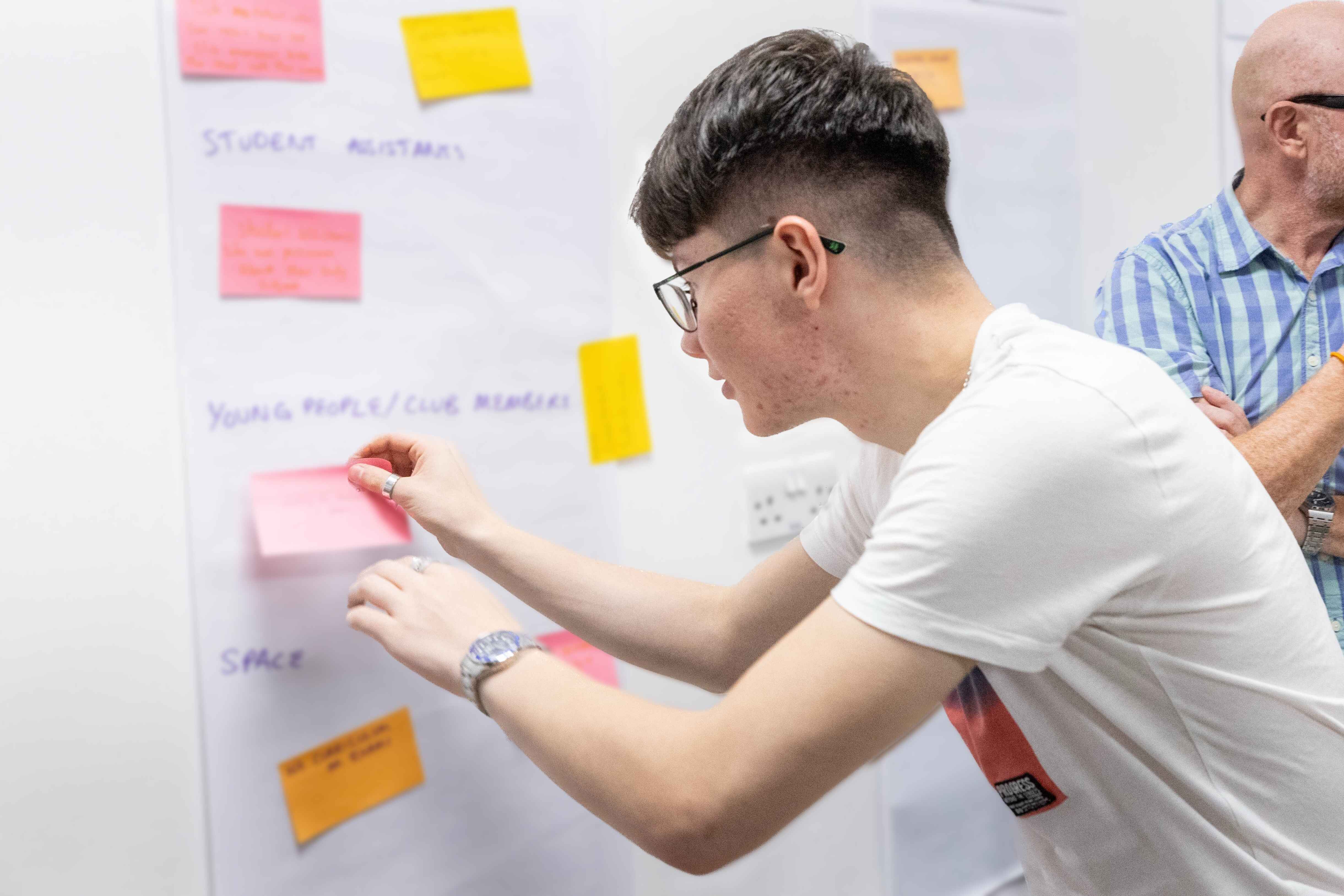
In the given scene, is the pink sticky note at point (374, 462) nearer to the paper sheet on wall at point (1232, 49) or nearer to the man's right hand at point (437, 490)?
the man's right hand at point (437, 490)

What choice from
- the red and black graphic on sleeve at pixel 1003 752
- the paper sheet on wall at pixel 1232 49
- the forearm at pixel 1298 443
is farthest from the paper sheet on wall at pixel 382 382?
the paper sheet on wall at pixel 1232 49

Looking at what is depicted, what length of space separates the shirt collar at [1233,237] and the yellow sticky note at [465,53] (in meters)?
0.90

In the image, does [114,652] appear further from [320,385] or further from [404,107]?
[404,107]

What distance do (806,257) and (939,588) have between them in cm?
29

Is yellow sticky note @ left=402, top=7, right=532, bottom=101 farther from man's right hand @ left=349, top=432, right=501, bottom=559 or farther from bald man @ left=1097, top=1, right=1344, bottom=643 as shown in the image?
bald man @ left=1097, top=1, right=1344, bottom=643

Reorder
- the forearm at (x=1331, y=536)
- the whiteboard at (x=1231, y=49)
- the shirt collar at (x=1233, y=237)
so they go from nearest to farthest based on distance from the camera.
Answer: the forearm at (x=1331, y=536), the shirt collar at (x=1233, y=237), the whiteboard at (x=1231, y=49)

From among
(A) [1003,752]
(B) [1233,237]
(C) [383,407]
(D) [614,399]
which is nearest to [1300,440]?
(B) [1233,237]

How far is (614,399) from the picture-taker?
1177 mm

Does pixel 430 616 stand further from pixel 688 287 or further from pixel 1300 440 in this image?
pixel 1300 440

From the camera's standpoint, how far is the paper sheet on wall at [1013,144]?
4.86 ft

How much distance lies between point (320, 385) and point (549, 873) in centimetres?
62

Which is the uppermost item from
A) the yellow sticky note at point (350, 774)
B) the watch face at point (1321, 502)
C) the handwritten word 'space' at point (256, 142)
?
the handwritten word 'space' at point (256, 142)

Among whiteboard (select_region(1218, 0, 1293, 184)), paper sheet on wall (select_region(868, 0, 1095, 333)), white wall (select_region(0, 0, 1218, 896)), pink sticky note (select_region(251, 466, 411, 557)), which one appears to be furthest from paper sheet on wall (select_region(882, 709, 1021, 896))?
whiteboard (select_region(1218, 0, 1293, 184))

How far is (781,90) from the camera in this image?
0.73 m
